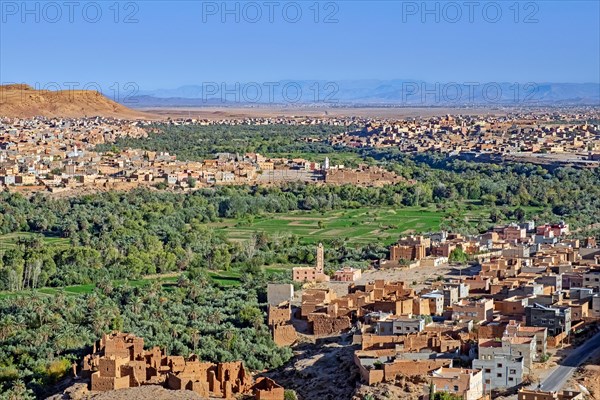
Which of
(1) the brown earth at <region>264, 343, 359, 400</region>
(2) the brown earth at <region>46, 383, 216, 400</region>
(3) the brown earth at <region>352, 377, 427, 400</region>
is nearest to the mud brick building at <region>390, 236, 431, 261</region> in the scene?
(1) the brown earth at <region>264, 343, 359, 400</region>

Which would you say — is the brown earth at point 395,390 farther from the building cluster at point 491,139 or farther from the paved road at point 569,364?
the building cluster at point 491,139

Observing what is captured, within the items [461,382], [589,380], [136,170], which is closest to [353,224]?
[136,170]

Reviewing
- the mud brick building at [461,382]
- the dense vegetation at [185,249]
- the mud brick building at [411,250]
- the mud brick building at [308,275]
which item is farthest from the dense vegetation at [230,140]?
the mud brick building at [461,382]

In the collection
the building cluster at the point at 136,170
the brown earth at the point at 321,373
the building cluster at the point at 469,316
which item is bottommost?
the brown earth at the point at 321,373

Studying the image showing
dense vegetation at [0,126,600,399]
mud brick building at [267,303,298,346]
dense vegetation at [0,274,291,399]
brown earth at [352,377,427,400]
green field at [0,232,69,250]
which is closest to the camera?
brown earth at [352,377,427,400]

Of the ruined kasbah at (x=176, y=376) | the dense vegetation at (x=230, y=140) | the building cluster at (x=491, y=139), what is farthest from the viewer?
the dense vegetation at (x=230, y=140)

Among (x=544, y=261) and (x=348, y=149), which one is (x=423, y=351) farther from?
(x=348, y=149)

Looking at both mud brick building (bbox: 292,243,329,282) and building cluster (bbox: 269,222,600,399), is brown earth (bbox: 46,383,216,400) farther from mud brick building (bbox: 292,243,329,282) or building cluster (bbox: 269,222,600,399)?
mud brick building (bbox: 292,243,329,282)
